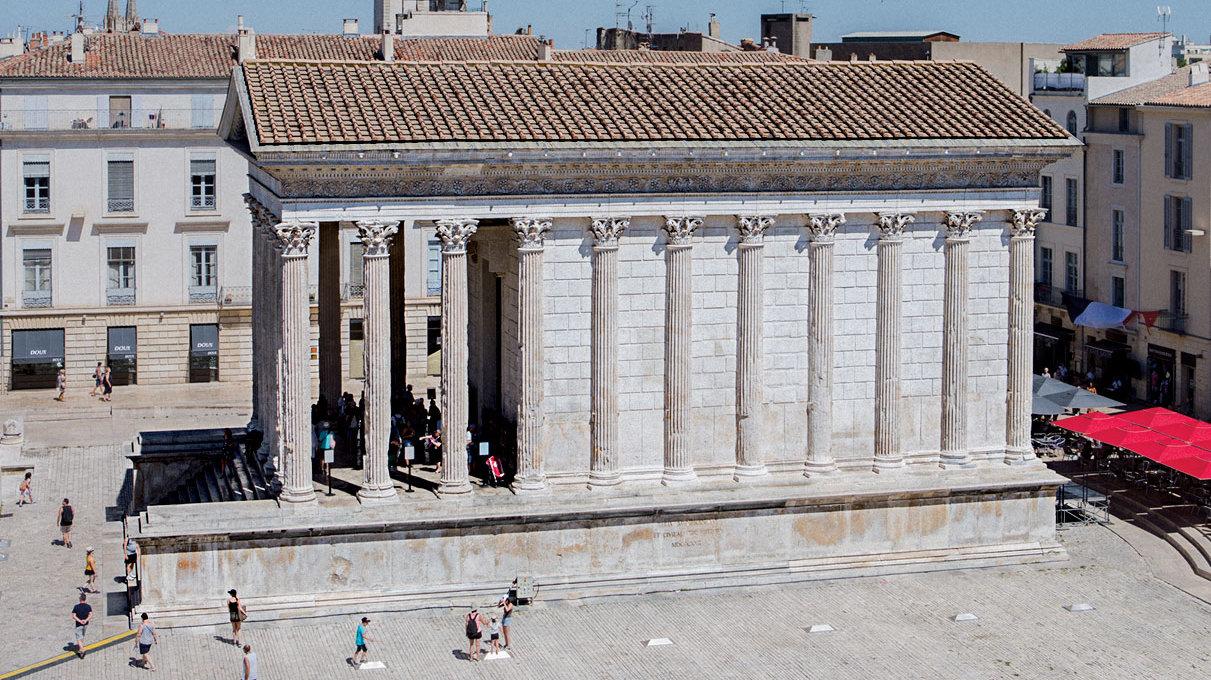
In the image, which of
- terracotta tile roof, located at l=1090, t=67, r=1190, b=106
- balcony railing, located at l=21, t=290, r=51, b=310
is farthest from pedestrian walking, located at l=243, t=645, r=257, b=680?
terracotta tile roof, located at l=1090, t=67, r=1190, b=106

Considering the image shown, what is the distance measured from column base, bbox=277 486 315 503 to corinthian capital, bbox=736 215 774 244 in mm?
10989

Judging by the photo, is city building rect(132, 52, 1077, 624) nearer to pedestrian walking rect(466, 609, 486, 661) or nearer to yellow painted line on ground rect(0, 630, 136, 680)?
yellow painted line on ground rect(0, 630, 136, 680)

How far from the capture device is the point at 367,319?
130 feet

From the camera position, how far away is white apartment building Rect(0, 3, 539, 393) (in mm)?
66938

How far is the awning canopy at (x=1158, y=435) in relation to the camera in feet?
153

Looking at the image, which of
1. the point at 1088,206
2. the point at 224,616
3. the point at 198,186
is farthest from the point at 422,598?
the point at 1088,206

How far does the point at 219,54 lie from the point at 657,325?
34.4 metres

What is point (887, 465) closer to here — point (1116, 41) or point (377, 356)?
point (377, 356)

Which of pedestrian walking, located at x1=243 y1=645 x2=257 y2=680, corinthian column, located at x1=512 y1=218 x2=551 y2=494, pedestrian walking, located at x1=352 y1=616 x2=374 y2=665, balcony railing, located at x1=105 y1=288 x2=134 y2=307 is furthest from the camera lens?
balcony railing, located at x1=105 y1=288 x2=134 y2=307

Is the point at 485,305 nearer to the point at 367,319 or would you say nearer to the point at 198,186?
the point at 367,319

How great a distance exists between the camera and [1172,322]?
6394 centimetres

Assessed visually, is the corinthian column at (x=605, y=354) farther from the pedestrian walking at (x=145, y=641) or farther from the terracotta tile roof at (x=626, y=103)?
the pedestrian walking at (x=145, y=641)

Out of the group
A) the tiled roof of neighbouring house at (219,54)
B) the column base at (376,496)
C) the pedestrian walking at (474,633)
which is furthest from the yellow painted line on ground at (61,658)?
the tiled roof of neighbouring house at (219,54)

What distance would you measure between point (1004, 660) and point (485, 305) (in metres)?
15.3
